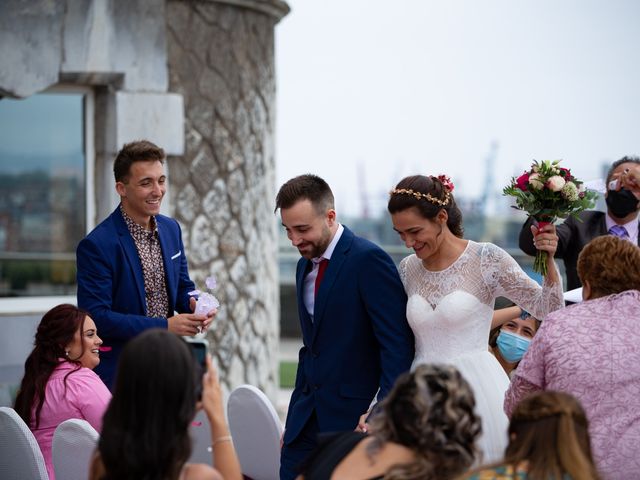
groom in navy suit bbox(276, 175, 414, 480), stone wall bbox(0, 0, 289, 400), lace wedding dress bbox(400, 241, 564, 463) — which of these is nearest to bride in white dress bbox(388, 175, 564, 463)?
lace wedding dress bbox(400, 241, 564, 463)

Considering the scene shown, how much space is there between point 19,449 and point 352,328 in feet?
4.30

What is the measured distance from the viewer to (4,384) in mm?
6789

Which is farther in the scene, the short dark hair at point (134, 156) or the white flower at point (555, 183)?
the short dark hair at point (134, 156)

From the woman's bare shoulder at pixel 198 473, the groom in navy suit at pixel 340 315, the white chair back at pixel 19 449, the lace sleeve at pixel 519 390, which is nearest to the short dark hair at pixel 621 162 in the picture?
the groom in navy suit at pixel 340 315

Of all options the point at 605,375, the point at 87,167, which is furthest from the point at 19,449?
the point at 87,167

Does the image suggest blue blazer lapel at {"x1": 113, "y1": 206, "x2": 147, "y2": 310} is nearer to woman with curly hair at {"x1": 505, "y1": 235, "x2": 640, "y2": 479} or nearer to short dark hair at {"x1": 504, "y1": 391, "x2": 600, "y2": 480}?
woman with curly hair at {"x1": 505, "y1": 235, "x2": 640, "y2": 479}

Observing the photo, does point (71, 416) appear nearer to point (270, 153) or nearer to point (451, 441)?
point (451, 441)

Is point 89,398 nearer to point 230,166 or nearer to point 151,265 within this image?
point 151,265

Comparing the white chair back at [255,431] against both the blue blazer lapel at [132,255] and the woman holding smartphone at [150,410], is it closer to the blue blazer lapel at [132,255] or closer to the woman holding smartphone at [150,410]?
the blue blazer lapel at [132,255]

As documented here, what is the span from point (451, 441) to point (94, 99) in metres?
5.15

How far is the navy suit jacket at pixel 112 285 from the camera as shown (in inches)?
182

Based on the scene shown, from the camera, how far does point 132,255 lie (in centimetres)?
474

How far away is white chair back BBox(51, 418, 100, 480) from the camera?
12.0 feet

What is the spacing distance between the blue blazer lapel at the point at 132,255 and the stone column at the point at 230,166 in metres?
2.44
